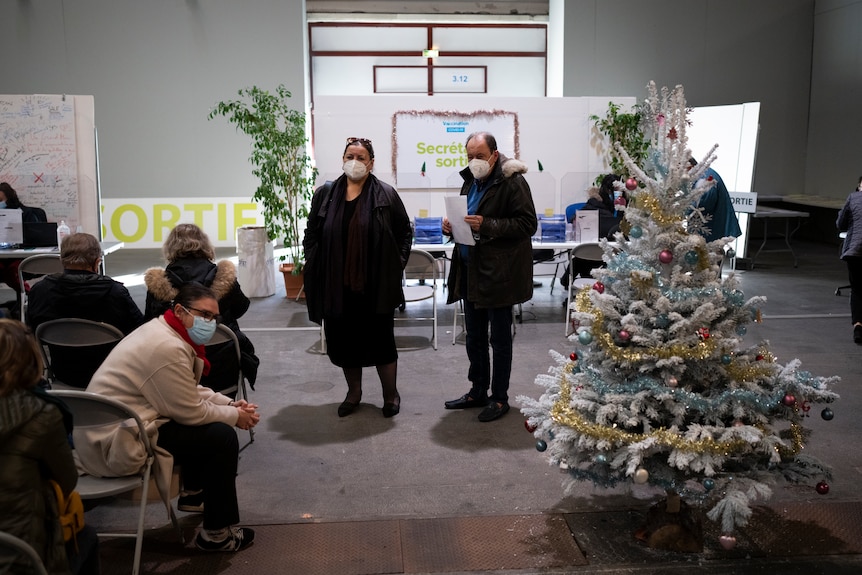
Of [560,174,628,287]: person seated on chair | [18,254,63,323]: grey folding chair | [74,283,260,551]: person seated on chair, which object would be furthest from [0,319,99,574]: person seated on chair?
[560,174,628,287]: person seated on chair

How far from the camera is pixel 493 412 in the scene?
4449mm

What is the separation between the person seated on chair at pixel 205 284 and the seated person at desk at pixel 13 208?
144 inches

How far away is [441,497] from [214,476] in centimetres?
104

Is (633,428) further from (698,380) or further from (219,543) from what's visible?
(219,543)

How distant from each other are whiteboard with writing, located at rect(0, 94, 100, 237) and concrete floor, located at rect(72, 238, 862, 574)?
9.18ft

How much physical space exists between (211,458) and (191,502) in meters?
0.47

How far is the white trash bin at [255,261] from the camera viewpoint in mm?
7996

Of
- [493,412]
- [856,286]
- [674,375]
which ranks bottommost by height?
[493,412]

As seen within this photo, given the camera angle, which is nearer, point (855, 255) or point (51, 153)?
point (855, 255)

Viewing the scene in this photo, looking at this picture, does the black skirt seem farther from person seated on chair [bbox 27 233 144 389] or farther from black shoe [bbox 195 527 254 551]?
black shoe [bbox 195 527 254 551]

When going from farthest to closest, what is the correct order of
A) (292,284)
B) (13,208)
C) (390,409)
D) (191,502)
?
1. (292,284)
2. (13,208)
3. (390,409)
4. (191,502)

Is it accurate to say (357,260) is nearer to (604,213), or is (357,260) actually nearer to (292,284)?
(604,213)

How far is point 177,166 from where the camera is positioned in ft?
37.5

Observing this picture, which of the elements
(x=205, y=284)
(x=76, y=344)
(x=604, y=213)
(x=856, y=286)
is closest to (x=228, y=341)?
(x=205, y=284)
